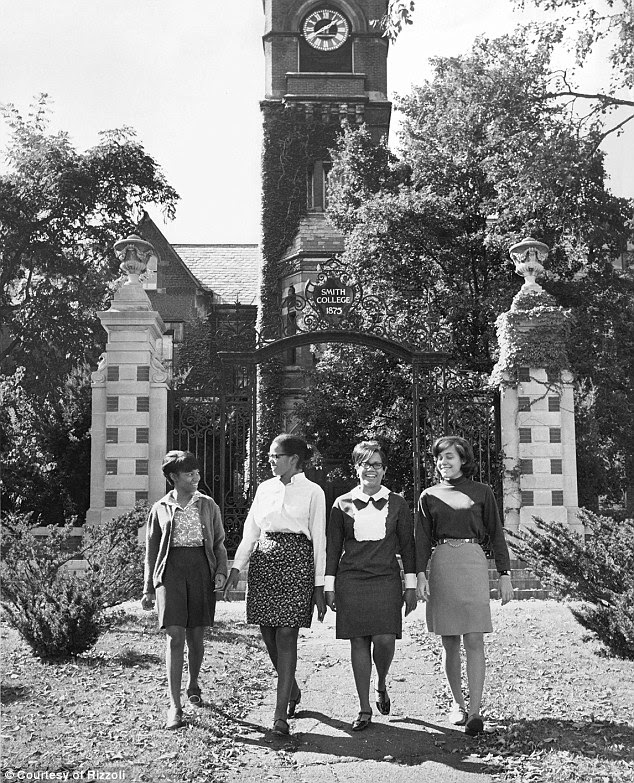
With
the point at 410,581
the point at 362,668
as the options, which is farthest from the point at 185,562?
the point at 410,581

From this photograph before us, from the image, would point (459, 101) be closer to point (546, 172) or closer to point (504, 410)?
point (546, 172)

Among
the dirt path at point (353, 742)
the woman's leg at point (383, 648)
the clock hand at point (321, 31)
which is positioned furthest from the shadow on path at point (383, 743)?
the clock hand at point (321, 31)

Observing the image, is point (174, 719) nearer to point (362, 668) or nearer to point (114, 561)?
point (362, 668)

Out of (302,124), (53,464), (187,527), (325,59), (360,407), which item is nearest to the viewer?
(187,527)

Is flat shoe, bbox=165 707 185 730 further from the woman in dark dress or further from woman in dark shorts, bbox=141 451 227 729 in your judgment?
the woman in dark dress

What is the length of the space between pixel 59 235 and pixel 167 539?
54.1 ft

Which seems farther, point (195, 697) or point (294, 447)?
point (195, 697)

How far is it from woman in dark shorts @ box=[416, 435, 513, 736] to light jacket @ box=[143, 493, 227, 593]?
1.29 metres

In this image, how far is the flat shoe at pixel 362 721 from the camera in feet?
19.0

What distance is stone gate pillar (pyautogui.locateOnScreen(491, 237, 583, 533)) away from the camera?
12.9 m

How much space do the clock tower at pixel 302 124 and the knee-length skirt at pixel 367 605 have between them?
19.9 metres

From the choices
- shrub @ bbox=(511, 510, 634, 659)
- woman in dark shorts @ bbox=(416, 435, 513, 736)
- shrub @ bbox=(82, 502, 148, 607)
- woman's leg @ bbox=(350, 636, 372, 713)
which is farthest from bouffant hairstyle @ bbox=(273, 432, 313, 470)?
shrub @ bbox=(511, 510, 634, 659)

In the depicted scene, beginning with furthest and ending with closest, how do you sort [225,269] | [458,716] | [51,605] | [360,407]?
[225,269]
[360,407]
[51,605]
[458,716]

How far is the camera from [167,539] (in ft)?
20.2
